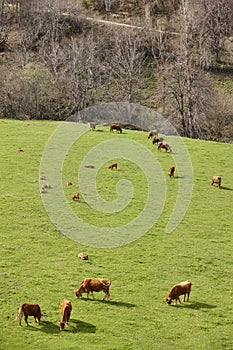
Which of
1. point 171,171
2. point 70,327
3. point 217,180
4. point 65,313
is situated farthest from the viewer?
point 171,171

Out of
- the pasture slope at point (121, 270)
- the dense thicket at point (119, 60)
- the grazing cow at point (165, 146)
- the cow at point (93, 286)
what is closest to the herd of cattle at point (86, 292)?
the cow at point (93, 286)

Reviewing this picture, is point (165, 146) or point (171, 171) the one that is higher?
point (165, 146)

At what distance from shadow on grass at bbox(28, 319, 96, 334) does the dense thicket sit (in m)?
45.2

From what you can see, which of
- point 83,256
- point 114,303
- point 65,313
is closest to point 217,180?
point 83,256

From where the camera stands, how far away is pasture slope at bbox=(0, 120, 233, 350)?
60.8 feet

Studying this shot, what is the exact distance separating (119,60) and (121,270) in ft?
176

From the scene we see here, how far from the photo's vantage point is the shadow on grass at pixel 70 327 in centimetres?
1841

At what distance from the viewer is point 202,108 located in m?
63.6

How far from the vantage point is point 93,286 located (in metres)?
20.8

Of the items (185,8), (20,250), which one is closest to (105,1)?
(185,8)

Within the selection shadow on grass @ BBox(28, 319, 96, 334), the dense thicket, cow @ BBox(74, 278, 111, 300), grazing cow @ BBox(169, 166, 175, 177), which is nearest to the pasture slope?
shadow on grass @ BBox(28, 319, 96, 334)

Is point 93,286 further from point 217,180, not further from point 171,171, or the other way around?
point 217,180

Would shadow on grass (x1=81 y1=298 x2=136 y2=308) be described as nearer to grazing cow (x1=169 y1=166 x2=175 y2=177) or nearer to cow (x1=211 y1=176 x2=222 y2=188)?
grazing cow (x1=169 y1=166 x2=175 y2=177)

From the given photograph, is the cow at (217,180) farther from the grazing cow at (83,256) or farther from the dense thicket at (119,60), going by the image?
the dense thicket at (119,60)
